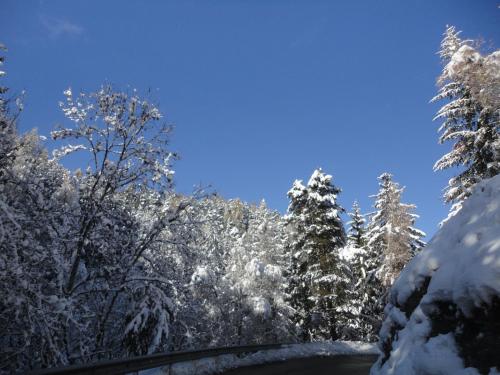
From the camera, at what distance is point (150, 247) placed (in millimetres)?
13461

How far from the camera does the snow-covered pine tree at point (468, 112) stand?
1925 centimetres

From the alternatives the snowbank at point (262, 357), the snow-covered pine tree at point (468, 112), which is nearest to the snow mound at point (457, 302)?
the snowbank at point (262, 357)

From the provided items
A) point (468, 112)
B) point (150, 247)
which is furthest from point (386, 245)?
point (150, 247)

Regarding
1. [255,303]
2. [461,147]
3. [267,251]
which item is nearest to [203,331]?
[255,303]

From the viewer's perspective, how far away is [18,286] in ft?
24.8

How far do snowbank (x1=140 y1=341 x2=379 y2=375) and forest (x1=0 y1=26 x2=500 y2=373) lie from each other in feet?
2.77

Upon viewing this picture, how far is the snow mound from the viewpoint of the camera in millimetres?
5039

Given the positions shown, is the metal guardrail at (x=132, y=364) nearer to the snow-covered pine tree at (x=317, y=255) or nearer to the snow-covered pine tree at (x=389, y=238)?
the snow-covered pine tree at (x=317, y=255)

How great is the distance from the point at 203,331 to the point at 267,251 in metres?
9.54

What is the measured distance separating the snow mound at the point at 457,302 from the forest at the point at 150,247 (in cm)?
82

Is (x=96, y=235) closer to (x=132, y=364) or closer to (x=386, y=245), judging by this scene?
(x=132, y=364)

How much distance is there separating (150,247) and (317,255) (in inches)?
754

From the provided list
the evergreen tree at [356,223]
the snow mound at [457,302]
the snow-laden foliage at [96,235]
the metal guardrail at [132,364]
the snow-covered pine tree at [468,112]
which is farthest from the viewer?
the evergreen tree at [356,223]

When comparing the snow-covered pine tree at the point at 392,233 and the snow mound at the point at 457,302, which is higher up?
the snow-covered pine tree at the point at 392,233
